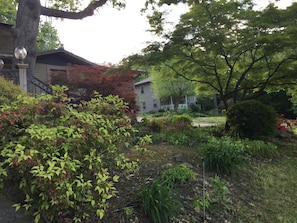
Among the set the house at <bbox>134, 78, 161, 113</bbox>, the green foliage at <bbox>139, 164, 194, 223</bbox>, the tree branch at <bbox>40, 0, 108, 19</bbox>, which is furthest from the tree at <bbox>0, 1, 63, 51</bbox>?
the green foliage at <bbox>139, 164, 194, 223</bbox>

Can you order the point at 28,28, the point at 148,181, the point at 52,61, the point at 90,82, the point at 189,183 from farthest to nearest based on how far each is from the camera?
the point at 52,61 → the point at 90,82 → the point at 28,28 → the point at 189,183 → the point at 148,181

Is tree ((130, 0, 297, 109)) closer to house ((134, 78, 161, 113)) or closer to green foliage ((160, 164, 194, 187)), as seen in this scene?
green foliage ((160, 164, 194, 187))

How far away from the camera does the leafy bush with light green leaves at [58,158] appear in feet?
6.98

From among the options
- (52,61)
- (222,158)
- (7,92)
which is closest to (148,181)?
(222,158)

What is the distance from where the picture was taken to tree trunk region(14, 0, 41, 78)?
9.34m

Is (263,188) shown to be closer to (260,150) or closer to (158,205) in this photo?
(260,150)

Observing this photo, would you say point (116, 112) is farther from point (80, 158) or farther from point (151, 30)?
point (151, 30)

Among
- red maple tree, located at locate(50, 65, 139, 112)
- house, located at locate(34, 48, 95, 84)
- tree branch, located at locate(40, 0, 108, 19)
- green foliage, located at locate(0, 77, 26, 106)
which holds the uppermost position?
tree branch, located at locate(40, 0, 108, 19)

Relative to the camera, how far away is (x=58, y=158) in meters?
2.33

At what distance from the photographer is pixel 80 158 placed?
8.10 feet

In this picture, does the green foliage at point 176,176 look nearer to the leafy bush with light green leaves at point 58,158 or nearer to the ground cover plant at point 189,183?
the ground cover plant at point 189,183

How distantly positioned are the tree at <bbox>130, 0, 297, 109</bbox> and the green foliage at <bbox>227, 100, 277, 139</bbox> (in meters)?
1.60

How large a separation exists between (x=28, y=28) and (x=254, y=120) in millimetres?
8112

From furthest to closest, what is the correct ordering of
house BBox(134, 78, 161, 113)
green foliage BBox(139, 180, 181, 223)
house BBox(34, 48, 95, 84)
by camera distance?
1. house BBox(134, 78, 161, 113)
2. house BBox(34, 48, 95, 84)
3. green foliage BBox(139, 180, 181, 223)
